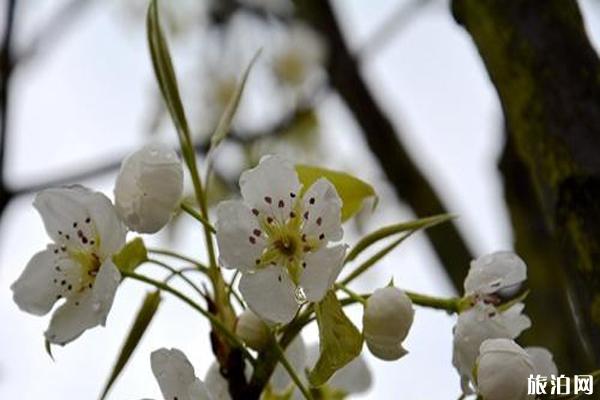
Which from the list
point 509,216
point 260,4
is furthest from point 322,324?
point 260,4

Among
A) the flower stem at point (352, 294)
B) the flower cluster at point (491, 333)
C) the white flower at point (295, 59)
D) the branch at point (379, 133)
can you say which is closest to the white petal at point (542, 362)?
the flower cluster at point (491, 333)

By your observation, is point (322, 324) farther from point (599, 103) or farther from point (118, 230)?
point (599, 103)

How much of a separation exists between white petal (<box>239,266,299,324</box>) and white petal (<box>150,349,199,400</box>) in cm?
6

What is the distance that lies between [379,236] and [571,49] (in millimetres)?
255

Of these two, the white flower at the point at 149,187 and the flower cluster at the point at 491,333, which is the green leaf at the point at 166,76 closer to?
the white flower at the point at 149,187

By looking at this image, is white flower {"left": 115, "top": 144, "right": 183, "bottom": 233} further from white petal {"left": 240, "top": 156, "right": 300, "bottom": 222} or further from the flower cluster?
the flower cluster

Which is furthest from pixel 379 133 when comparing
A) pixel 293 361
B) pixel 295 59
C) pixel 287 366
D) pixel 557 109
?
pixel 287 366

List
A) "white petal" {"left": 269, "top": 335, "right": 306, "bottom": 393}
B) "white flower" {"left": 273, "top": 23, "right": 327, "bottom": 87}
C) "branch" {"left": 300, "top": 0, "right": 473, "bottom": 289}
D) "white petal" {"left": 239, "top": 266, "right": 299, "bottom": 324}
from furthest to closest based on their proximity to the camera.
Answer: "white flower" {"left": 273, "top": 23, "right": 327, "bottom": 87}
"branch" {"left": 300, "top": 0, "right": 473, "bottom": 289}
"white petal" {"left": 269, "top": 335, "right": 306, "bottom": 393}
"white petal" {"left": 239, "top": 266, "right": 299, "bottom": 324}

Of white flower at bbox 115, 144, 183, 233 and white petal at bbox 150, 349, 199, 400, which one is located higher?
white flower at bbox 115, 144, 183, 233

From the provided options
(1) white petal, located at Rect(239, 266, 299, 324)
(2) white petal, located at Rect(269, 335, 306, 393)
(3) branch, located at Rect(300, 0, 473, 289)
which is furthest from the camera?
(3) branch, located at Rect(300, 0, 473, 289)

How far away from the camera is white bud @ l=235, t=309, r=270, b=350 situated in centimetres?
66

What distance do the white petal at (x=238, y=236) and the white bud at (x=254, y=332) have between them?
0.10 ft

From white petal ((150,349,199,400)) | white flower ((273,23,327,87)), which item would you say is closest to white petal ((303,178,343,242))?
white petal ((150,349,199,400))

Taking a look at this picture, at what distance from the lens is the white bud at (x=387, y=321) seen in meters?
0.65
